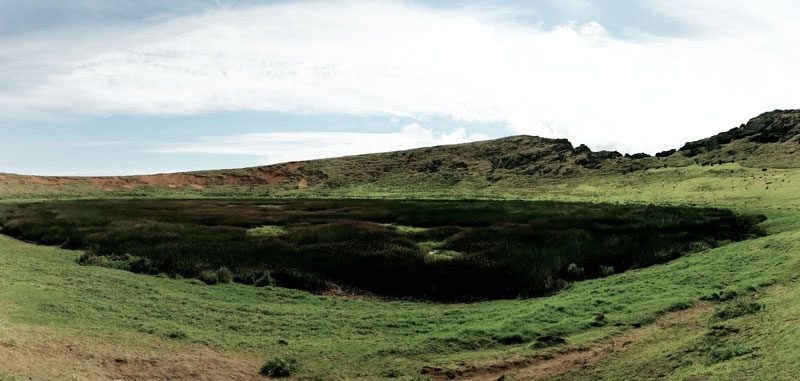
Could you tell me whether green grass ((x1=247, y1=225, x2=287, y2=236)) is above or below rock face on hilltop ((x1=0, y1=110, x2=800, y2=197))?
below

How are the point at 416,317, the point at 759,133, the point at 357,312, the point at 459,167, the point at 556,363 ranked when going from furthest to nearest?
the point at 459,167
the point at 759,133
the point at 357,312
the point at 416,317
the point at 556,363

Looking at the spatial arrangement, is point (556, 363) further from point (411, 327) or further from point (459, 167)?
point (459, 167)

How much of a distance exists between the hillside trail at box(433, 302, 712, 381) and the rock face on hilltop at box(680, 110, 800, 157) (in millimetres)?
87214

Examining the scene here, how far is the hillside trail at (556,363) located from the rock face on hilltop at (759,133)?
286 feet

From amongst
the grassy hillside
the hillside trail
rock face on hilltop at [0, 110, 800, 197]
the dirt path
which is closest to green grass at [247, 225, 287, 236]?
the grassy hillside

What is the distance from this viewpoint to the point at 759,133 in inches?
3720

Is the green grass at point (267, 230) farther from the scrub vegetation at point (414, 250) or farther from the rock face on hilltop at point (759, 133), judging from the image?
the rock face on hilltop at point (759, 133)

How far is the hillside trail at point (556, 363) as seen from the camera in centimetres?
Answer: 1343

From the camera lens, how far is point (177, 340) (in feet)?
53.2

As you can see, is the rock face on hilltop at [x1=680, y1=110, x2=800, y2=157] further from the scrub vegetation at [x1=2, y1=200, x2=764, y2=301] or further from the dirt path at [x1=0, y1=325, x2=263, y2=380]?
the dirt path at [x1=0, y1=325, x2=263, y2=380]

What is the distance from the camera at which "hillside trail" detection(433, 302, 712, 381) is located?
13430mm

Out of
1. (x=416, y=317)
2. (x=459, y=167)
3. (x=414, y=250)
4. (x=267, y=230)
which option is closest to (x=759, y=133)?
(x=459, y=167)

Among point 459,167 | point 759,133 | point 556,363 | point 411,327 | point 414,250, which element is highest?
point 759,133

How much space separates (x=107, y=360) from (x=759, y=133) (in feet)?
353
